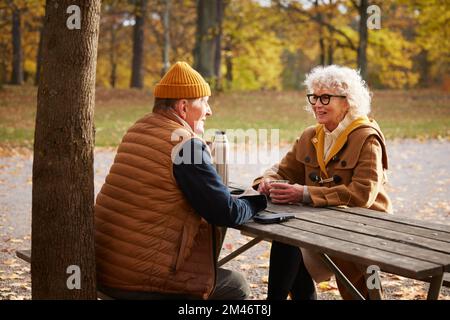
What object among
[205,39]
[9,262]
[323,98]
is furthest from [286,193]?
[205,39]

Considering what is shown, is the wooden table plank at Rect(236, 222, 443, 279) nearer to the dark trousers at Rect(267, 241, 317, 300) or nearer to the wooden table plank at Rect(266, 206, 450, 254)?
the wooden table plank at Rect(266, 206, 450, 254)

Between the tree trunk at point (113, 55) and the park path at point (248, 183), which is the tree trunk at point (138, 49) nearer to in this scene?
the tree trunk at point (113, 55)

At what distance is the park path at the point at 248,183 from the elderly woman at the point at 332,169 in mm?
1196

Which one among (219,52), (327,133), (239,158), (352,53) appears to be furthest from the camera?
Result: (352,53)

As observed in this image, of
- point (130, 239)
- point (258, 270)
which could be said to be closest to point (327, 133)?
point (130, 239)

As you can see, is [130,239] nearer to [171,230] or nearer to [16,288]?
[171,230]

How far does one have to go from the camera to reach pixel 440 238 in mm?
3080

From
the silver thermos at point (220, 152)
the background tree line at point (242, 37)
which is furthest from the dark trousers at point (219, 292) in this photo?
the background tree line at point (242, 37)

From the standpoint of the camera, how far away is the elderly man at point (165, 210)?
10.2 ft

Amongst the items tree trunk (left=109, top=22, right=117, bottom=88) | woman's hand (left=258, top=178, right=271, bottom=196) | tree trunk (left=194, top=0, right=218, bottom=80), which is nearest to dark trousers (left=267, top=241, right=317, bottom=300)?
woman's hand (left=258, top=178, right=271, bottom=196)

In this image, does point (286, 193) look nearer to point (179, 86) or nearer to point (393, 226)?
point (393, 226)

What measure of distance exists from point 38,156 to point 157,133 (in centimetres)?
57

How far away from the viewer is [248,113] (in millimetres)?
20875

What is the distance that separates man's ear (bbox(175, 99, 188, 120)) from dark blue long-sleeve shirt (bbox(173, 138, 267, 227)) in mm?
200
